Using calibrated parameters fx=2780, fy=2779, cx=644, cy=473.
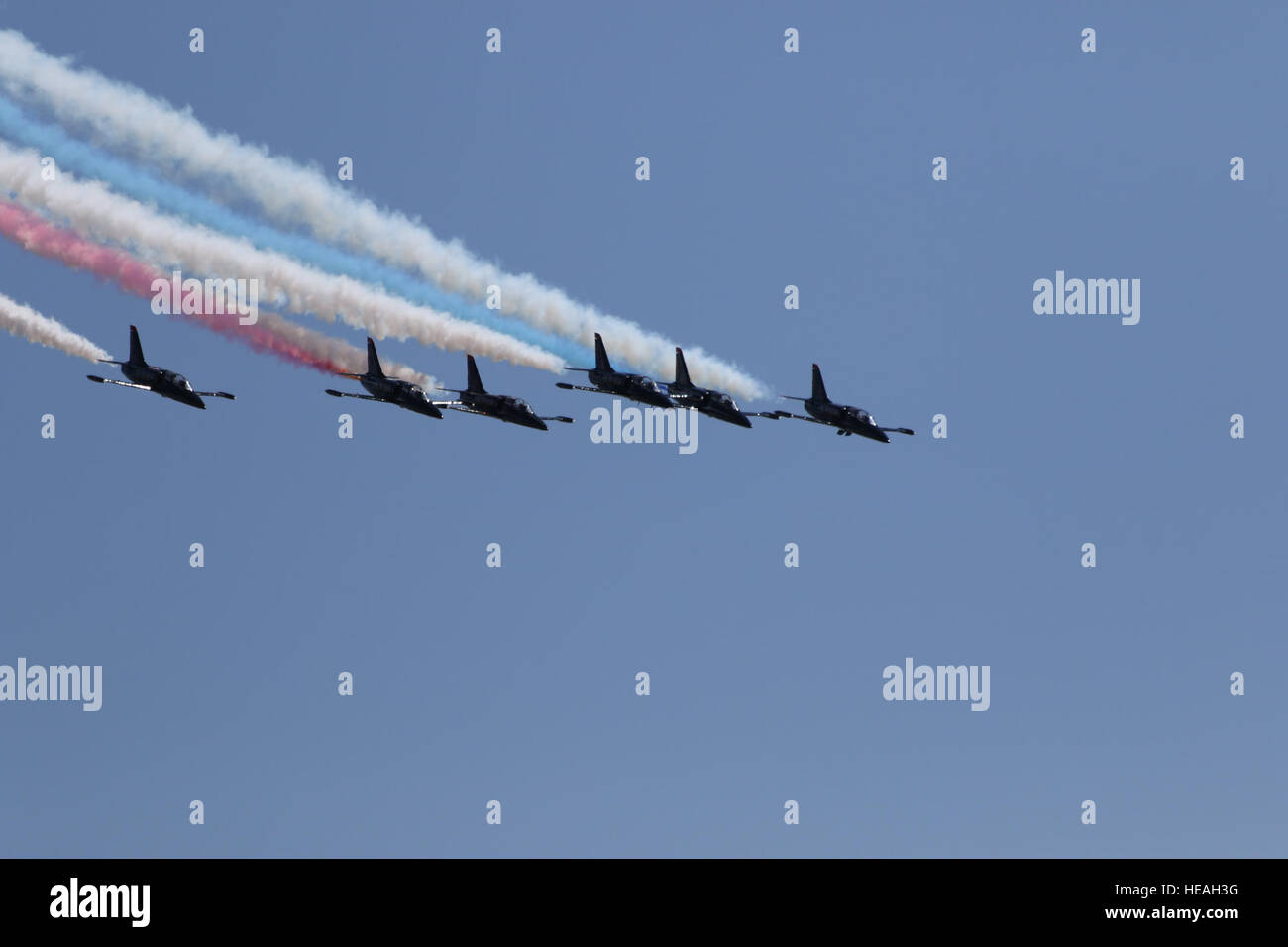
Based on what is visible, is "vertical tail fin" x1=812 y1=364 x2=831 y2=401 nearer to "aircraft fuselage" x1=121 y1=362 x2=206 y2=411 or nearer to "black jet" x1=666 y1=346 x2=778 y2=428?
"black jet" x1=666 y1=346 x2=778 y2=428

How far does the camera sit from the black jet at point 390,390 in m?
118

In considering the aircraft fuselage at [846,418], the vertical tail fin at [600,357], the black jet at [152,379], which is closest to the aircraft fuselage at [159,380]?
the black jet at [152,379]

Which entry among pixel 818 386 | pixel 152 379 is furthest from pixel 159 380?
pixel 818 386

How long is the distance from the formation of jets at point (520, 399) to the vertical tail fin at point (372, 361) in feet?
0.14

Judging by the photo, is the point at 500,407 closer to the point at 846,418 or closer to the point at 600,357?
the point at 600,357

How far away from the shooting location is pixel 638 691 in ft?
439

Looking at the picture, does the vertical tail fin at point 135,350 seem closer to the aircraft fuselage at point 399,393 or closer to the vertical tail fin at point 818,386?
the aircraft fuselage at point 399,393

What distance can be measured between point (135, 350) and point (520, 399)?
1643cm

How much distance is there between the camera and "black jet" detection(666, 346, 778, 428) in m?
122

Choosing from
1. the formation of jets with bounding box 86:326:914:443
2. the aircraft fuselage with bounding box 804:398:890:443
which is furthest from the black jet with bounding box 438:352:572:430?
the aircraft fuselage with bounding box 804:398:890:443
